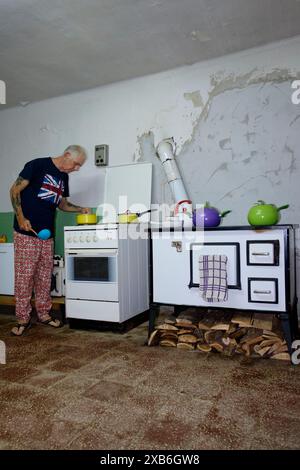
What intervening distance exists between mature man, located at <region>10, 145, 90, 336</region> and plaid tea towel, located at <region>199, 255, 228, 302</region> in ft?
4.52

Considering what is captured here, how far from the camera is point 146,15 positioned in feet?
7.60

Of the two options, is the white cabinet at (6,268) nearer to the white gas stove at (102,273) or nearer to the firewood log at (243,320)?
the white gas stove at (102,273)

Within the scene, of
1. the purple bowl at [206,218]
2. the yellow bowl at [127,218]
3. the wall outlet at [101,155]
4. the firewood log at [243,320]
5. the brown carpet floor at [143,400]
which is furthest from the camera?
the wall outlet at [101,155]

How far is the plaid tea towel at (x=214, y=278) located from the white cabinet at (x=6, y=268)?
7.46 feet

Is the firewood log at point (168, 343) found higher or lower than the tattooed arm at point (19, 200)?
lower

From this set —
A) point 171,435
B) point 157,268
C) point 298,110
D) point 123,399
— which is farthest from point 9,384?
point 298,110

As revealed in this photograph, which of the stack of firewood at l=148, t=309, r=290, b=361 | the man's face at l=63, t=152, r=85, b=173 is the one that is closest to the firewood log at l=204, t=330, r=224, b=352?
the stack of firewood at l=148, t=309, r=290, b=361

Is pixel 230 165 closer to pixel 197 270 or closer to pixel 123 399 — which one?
pixel 197 270

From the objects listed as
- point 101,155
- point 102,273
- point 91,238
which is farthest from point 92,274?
point 101,155

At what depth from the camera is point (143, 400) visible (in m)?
1.46

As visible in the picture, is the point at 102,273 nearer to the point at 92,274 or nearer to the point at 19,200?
the point at 92,274

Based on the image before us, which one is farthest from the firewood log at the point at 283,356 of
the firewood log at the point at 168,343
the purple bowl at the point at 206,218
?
the purple bowl at the point at 206,218

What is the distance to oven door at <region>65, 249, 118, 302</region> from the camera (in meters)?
2.49

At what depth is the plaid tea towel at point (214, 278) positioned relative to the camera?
1.97 m
